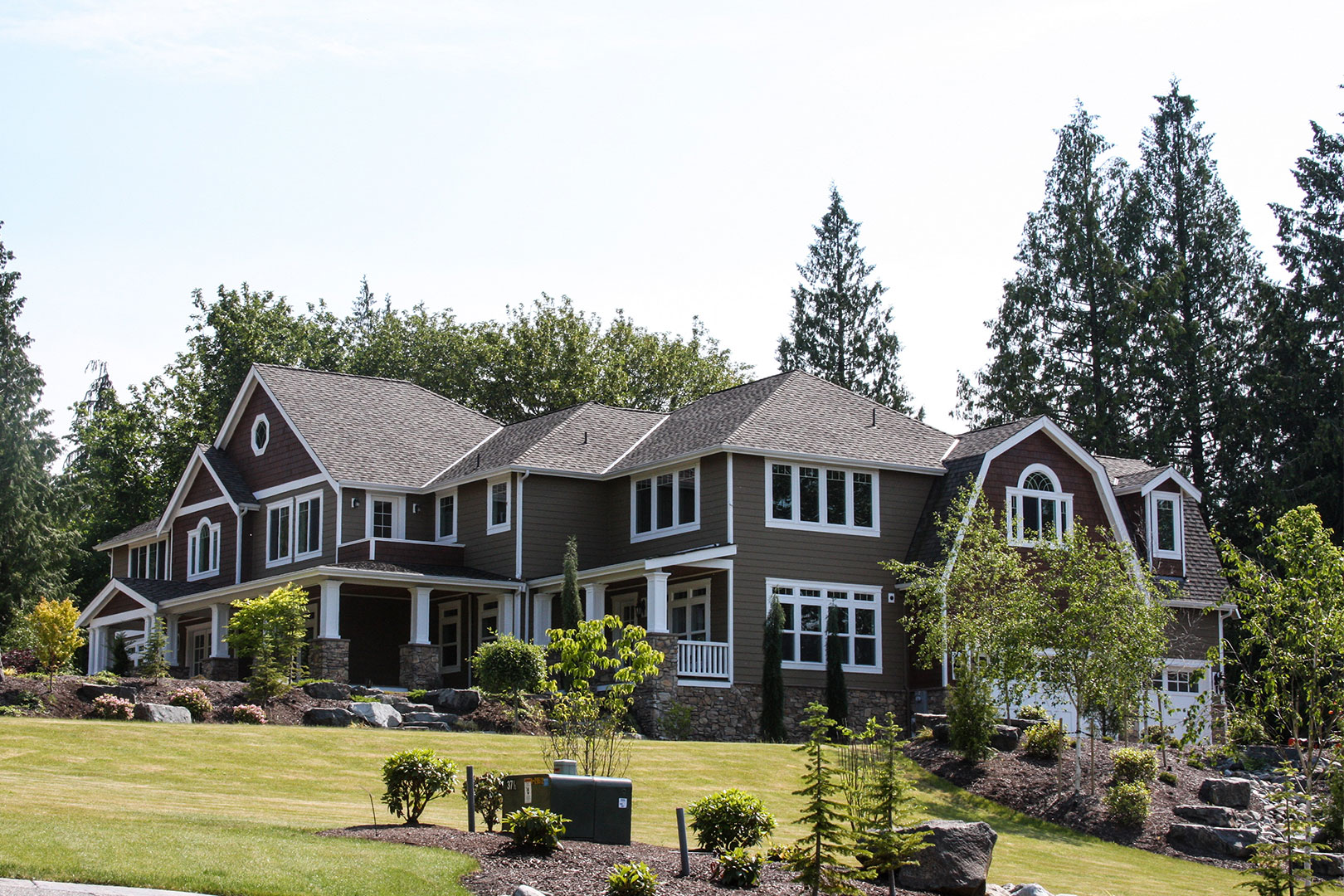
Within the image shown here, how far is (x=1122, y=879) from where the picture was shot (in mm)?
19703

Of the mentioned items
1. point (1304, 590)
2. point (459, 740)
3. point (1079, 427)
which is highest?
point (1079, 427)

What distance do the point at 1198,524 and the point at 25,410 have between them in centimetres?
3397

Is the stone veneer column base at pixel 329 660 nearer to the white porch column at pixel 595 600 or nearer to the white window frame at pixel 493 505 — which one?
the white window frame at pixel 493 505

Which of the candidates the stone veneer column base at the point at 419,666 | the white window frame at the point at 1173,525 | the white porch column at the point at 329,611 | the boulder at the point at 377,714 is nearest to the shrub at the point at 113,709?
the boulder at the point at 377,714

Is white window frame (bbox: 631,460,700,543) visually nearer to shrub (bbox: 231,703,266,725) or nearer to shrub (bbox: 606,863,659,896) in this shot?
shrub (bbox: 231,703,266,725)

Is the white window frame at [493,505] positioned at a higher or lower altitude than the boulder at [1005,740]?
higher

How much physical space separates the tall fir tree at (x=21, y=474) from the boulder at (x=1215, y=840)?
35.8m

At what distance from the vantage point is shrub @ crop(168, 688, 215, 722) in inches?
1001

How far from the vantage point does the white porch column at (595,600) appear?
109ft

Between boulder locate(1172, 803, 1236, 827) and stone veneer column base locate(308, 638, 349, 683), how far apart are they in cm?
1719

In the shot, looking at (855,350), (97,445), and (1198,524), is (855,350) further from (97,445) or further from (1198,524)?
(97,445)

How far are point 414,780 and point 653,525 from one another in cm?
1909

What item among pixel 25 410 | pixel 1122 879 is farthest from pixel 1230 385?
pixel 25 410

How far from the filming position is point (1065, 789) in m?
25.0
